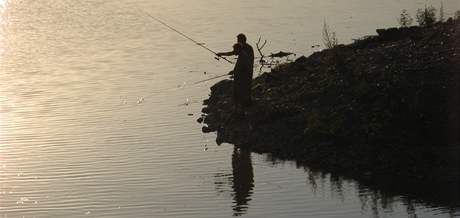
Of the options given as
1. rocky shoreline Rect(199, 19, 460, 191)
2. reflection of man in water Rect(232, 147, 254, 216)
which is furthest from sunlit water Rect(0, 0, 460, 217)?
rocky shoreline Rect(199, 19, 460, 191)

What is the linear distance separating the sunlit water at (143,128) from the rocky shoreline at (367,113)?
61 cm

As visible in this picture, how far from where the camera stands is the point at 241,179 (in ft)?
48.9

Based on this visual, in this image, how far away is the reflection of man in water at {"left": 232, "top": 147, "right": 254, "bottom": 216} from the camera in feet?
44.1

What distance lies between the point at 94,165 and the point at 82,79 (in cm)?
884

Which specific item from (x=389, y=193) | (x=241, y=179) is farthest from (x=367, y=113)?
(x=241, y=179)

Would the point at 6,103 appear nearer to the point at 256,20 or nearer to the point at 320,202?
the point at 320,202

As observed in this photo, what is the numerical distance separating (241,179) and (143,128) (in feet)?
13.8

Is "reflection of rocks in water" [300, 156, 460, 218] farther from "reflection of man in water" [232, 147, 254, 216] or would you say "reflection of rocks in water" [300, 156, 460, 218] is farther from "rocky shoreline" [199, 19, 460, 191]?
"reflection of man in water" [232, 147, 254, 216]

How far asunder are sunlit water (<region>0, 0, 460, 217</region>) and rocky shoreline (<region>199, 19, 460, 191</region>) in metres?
0.61

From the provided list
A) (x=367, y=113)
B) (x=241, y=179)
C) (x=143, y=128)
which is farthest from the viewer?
(x=143, y=128)

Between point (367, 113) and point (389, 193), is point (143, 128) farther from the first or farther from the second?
point (389, 193)

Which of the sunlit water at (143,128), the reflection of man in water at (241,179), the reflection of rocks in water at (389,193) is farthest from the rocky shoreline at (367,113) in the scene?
the sunlit water at (143,128)

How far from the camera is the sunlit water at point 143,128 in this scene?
13445mm

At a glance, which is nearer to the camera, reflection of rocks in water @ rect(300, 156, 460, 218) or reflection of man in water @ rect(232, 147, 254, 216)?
reflection of rocks in water @ rect(300, 156, 460, 218)
